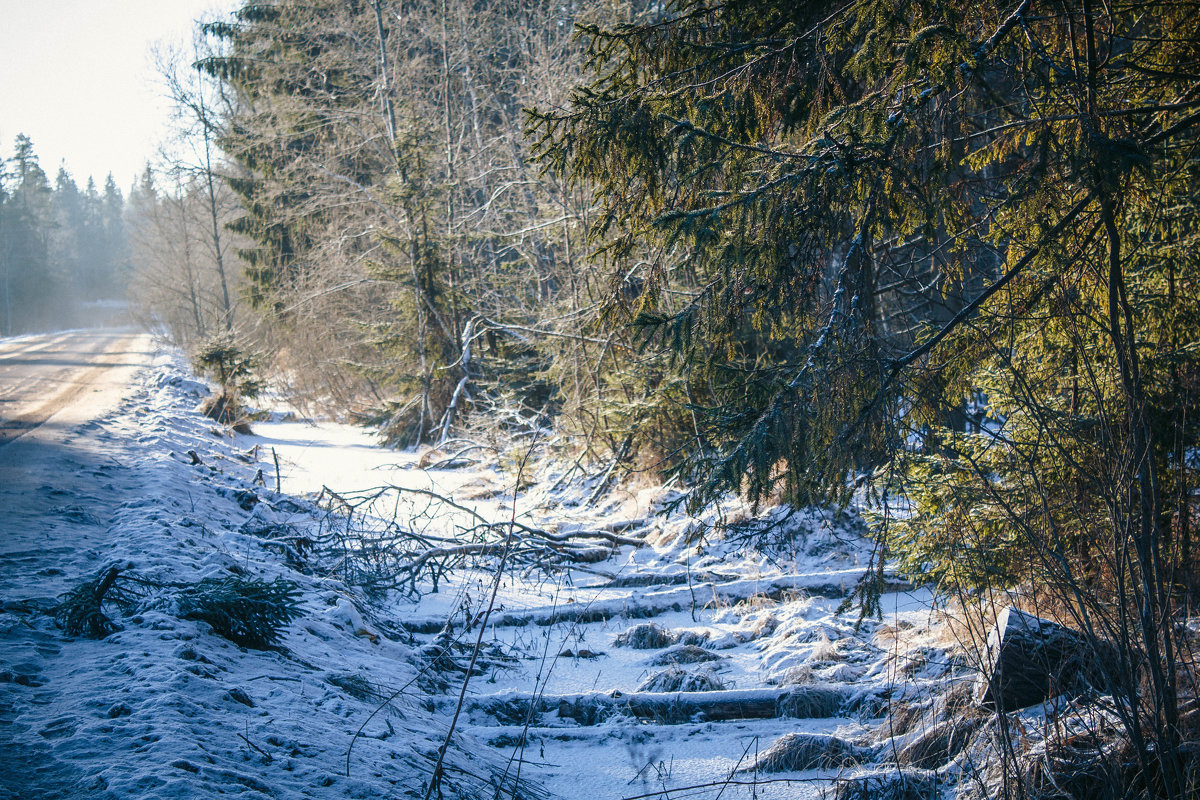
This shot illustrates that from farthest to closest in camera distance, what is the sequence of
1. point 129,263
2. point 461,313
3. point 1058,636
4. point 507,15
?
point 129,263
point 507,15
point 461,313
point 1058,636

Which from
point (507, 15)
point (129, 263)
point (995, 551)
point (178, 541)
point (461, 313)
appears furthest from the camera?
point (129, 263)

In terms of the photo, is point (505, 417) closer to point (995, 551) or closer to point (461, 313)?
point (461, 313)

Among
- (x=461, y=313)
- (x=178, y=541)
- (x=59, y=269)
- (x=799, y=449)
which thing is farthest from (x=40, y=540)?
(x=59, y=269)

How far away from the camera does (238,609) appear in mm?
4039

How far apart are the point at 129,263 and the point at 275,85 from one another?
5604 centimetres

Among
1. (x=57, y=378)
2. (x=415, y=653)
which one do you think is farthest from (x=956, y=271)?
(x=57, y=378)

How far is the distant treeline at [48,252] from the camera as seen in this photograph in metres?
53.6

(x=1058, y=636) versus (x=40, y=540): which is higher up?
(x=40, y=540)

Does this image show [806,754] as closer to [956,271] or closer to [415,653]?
[415,653]

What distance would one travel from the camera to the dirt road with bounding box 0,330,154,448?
11750mm

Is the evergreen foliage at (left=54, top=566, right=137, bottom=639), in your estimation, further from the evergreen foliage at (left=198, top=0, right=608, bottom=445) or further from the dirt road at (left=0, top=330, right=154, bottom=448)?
the evergreen foliage at (left=198, top=0, right=608, bottom=445)

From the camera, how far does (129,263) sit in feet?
Result: 213

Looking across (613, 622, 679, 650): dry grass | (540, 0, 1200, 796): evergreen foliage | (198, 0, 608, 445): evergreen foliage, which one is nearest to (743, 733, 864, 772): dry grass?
(540, 0, 1200, 796): evergreen foliage

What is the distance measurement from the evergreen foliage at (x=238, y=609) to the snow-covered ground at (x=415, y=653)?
Answer: 0.10m
